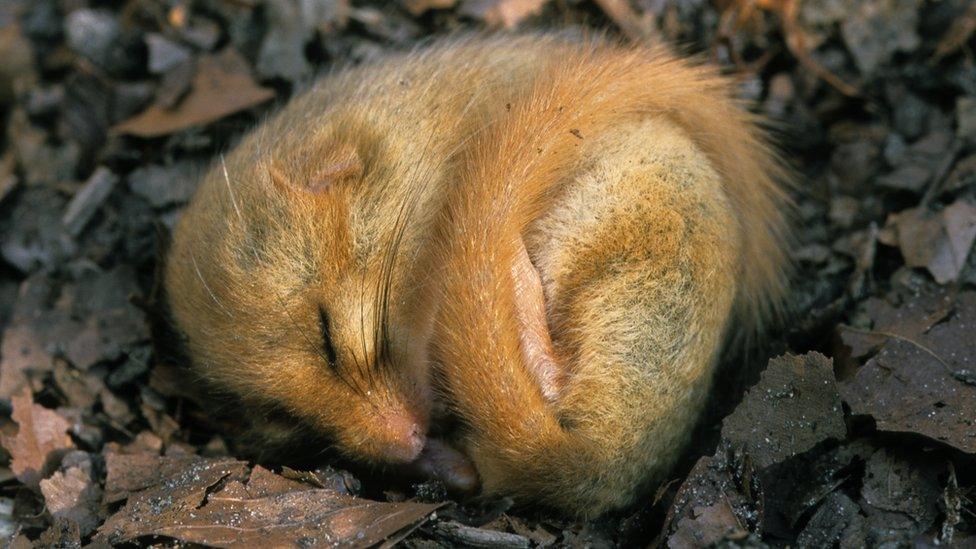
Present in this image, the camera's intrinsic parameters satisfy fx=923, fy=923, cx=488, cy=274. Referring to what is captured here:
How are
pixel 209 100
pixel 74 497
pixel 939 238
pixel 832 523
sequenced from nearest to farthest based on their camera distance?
1. pixel 832 523
2. pixel 74 497
3. pixel 939 238
4. pixel 209 100

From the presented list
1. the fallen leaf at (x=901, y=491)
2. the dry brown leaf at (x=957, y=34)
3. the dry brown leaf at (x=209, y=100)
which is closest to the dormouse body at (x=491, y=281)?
the fallen leaf at (x=901, y=491)

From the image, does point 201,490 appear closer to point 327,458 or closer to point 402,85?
point 327,458

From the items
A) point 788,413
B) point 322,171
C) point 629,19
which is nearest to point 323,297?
point 322,171

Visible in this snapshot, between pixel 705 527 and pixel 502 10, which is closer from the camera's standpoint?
pixel 705 527

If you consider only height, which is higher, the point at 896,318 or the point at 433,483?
the point at 896,318

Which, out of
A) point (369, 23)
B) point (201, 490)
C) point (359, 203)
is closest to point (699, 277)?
point (359, 203)

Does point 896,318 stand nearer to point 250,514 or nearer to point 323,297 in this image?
point 323,297
